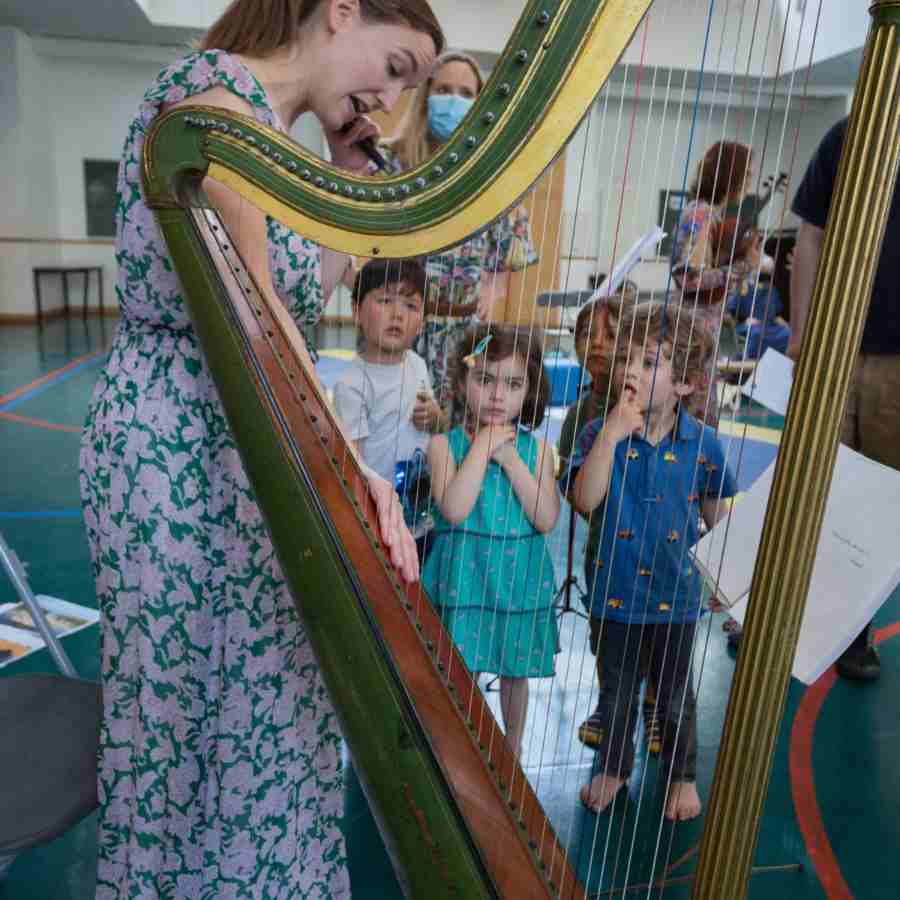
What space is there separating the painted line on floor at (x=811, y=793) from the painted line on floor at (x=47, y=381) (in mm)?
4028

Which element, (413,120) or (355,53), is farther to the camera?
(413,120)

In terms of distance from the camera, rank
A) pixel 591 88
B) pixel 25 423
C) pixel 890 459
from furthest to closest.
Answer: pixel 25 423, pixel 890 459, pixel 591 88

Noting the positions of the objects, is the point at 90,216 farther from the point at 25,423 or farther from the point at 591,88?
the point at 591,88

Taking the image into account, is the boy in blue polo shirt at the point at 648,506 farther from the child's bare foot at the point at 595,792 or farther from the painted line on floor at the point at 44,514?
the painted line on floor at the point at 44,514

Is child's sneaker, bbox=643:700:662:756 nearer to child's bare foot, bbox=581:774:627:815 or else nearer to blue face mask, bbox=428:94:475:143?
child's bare foot, bbox=581:774:627:815

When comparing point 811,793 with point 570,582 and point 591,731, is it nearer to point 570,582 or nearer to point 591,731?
point 591,731

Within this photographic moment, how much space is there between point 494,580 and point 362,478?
532 millimetres

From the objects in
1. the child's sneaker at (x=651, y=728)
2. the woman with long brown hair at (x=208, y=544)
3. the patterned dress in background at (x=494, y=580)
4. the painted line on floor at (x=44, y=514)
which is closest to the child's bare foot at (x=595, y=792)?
the child's sneaker at (x=651, y=728)

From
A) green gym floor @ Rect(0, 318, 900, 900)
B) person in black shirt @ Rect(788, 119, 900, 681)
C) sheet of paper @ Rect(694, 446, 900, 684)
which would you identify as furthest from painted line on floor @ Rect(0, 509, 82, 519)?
sheet of paper @ Rect(694, 446, 900, 684)

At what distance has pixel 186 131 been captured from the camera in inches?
35.2

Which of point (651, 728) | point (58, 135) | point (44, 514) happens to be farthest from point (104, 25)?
point (651, 728)

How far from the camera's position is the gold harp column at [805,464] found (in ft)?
1.40

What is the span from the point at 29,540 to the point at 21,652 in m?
0.81

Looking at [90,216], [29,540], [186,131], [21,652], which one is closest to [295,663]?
[186,131]
